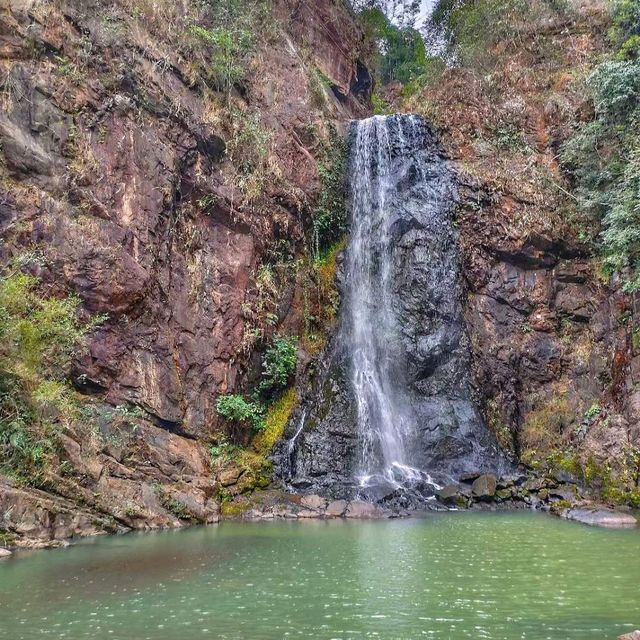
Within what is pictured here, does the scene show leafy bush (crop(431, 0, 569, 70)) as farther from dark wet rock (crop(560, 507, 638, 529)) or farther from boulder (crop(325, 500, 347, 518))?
boulder (crop(325, 500, 347, 518))

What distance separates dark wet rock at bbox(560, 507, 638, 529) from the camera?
1414 centimetres

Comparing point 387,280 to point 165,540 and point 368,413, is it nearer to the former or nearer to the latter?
point 368,413

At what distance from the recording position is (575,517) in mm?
15070

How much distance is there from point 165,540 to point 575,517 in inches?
378

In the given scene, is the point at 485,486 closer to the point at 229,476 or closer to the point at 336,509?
the point at 336,509

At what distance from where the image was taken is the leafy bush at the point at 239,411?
18.2m

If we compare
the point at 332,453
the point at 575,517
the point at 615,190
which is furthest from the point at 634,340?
the point at 332,453

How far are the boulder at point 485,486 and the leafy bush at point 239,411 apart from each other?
21.0 feet

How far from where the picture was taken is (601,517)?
14578mm

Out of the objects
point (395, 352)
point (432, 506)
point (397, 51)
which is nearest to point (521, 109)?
point (395, 352)

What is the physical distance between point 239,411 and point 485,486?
288 inches

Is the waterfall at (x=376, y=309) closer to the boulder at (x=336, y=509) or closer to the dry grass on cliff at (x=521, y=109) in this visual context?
the boulder at (x=336, y=509)

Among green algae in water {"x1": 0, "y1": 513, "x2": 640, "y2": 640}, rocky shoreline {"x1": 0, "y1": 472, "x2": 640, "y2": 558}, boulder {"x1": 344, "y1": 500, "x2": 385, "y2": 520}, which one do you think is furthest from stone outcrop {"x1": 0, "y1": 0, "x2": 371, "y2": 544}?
boulder {"x1": 344, "y1": 500, "x2": 385, "y2": 520}

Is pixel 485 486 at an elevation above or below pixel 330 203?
below
